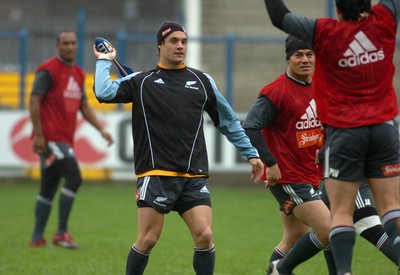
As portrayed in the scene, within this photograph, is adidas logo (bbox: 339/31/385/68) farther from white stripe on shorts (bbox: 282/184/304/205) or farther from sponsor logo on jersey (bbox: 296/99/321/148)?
white stripe on shorts (bbox: 282/184/304/205)

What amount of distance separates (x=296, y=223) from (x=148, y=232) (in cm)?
153

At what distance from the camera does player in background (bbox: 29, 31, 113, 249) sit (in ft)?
33.5

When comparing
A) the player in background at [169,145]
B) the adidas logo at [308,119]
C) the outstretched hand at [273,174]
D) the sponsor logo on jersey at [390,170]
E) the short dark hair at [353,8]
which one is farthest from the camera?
the adidas logo at [308,119]

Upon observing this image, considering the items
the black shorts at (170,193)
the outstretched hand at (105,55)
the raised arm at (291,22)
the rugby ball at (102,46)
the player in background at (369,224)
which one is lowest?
the player in background at (369,224)

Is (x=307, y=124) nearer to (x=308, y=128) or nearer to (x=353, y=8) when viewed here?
(x=308, y=128)

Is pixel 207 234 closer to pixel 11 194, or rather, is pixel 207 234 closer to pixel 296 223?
pixel 296 223

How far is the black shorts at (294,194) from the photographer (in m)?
7.23

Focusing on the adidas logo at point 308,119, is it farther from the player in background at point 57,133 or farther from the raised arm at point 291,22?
the player in background at point 57,133

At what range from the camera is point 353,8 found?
5.84m

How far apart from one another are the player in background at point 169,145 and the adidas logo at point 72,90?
3803 mm

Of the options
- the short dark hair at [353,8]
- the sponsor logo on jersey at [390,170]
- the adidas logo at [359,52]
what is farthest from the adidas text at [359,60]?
the sponsor logo on jersey at [390,170]

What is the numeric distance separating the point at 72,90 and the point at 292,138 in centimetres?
395

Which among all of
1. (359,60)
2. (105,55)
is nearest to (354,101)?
(359,60)

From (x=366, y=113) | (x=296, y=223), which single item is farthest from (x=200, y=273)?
(x=366, y=113)
